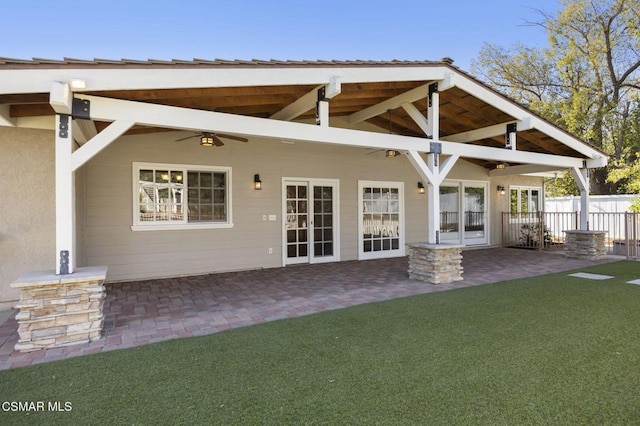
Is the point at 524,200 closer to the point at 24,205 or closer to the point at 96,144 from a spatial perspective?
the point at 96,144

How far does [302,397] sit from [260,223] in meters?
5.68

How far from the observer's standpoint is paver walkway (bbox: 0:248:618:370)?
3.86 meters

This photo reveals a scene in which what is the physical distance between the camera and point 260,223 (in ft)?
26.3

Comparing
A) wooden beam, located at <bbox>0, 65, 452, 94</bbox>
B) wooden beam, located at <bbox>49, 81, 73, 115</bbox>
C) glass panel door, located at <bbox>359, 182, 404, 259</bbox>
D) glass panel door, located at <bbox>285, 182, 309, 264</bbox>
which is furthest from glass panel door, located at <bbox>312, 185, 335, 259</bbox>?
wooden beam, located at <bbox>49, 81, 73, 115</bbox>

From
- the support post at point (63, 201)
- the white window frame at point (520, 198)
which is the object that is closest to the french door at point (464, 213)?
the white window frame at point (520, 198)

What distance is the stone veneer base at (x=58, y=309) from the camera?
11.4 ft

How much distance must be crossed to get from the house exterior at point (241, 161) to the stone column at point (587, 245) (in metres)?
1.08

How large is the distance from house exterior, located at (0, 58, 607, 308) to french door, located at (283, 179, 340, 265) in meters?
0.03

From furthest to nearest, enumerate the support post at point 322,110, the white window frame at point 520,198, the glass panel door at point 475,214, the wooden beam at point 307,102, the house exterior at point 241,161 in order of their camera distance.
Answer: the white window frame at point 520,198, the glass panel door at point 475,214, the support post at point 322,110, the wooden beam at point 307,102, the house exterior at point 241,161

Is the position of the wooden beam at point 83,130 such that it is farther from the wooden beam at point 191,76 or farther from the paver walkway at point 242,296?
the paver walkway at point 242,296

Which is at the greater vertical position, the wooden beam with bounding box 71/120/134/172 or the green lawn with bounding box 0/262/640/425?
the wooden beam with bounding box 71/120/134/172

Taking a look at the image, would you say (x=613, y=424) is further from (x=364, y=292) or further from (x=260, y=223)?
(x=260, y=223)

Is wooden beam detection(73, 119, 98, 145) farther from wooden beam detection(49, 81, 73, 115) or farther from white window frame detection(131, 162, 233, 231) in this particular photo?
white window frame detection(131, 162, 233, 231)

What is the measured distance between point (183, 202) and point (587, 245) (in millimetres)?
9688
